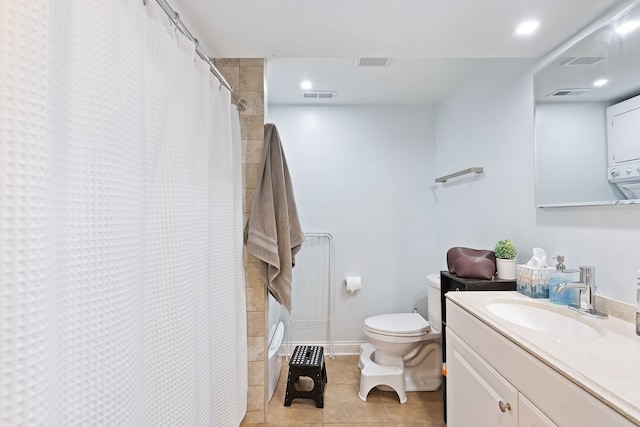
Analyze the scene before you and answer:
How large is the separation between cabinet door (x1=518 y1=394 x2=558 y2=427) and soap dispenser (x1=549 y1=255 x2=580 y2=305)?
2.13ft

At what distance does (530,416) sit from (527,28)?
65.5 inches

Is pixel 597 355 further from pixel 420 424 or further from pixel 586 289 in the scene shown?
pixel 420 424

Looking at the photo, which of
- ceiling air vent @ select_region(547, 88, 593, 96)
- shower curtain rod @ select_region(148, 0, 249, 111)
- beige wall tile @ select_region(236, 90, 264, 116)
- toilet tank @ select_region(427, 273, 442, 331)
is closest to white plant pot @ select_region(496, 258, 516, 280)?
toilet tank @ select_region(427, 273, 442, 331)

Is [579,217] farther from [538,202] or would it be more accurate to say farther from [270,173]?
[270,173]

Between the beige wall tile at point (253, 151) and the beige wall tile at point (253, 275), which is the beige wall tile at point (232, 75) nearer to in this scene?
the beige wall tile at point (253, 151)

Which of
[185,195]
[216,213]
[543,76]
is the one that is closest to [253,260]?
[216,213]

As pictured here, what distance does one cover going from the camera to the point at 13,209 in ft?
1.63

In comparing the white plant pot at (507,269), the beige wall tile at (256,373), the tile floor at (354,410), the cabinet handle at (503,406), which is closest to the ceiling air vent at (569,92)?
the white plant pot at (507,269)

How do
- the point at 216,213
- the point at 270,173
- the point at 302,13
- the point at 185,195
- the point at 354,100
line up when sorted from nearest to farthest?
the point at 185,195
the point at 302,13
the point at 216,213
the point at 270,173
the point at 354,100

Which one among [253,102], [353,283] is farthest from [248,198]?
[353,283]

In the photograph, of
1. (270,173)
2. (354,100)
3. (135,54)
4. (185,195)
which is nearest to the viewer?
(135,54)

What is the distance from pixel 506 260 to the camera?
1.70 m

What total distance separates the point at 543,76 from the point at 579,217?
781 mm

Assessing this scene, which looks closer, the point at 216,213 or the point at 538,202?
the point at 216,213
